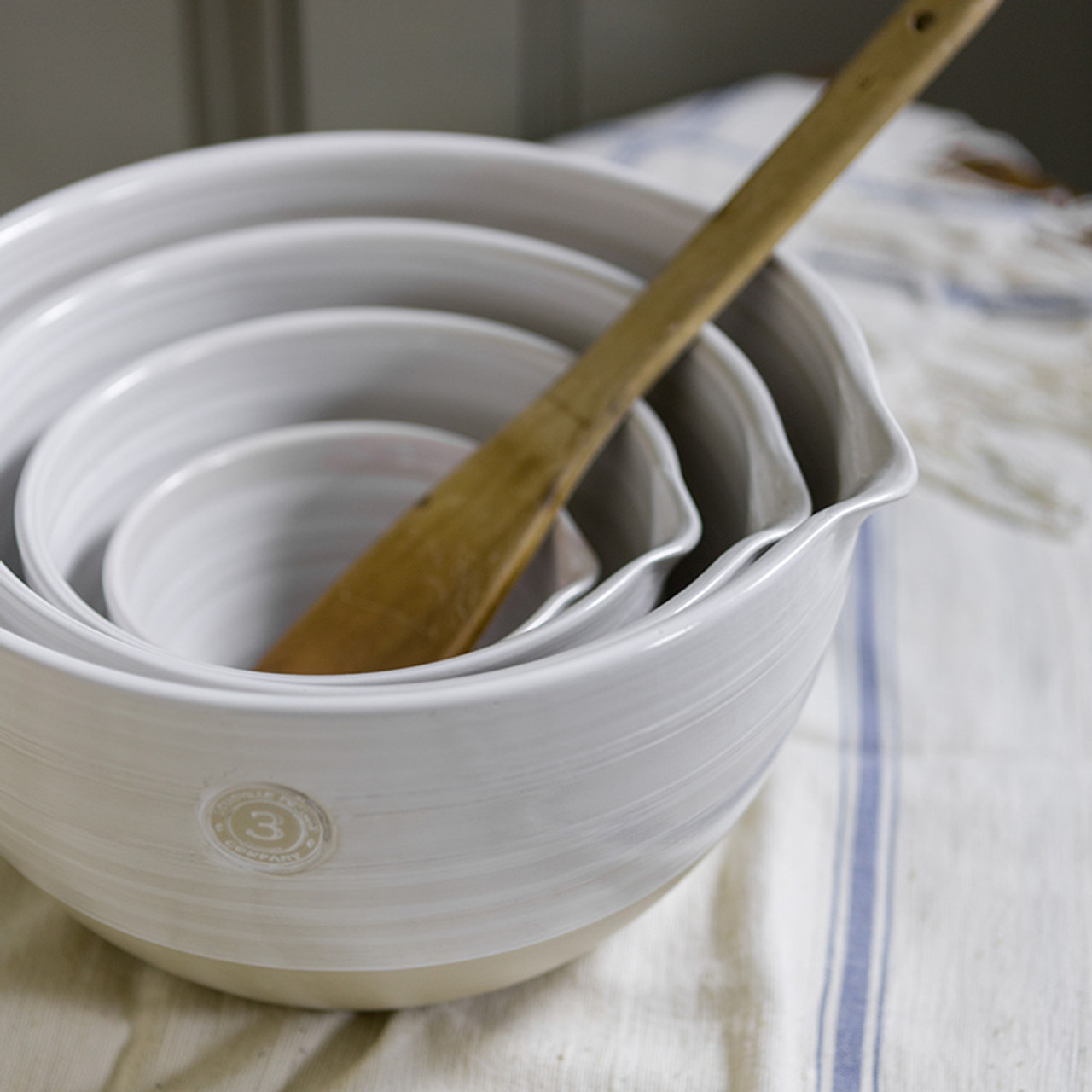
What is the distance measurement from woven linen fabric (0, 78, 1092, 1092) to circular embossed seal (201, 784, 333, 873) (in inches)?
4.0

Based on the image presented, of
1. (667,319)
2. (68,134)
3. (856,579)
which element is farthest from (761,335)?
(68,134)

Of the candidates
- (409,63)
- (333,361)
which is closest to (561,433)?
(333,361)

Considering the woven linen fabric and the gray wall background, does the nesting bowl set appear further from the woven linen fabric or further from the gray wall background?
the gray wall background

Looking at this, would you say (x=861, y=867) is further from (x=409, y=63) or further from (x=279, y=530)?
(x=409, y=63)

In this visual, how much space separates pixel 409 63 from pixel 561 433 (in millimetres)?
628

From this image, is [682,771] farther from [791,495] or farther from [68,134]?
[68,134]

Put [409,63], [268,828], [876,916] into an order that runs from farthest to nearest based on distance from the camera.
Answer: [409,63] < [876,916] < [268,828]

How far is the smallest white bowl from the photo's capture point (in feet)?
1.31

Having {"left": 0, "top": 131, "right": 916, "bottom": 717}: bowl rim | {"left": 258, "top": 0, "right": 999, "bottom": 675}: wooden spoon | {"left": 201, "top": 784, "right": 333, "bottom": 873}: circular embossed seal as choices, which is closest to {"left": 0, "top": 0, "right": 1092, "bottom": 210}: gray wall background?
{"left": 0, "top": 131, "right": 916, "bottom": 717}: bowl rim

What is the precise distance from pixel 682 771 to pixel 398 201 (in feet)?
0.92

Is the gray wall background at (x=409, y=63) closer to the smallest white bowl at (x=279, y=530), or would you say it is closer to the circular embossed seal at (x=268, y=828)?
the smallest white bowl at (x=279, y=530)

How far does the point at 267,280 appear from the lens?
1.43 ft

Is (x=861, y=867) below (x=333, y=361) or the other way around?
below

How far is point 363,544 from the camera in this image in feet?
1.48
